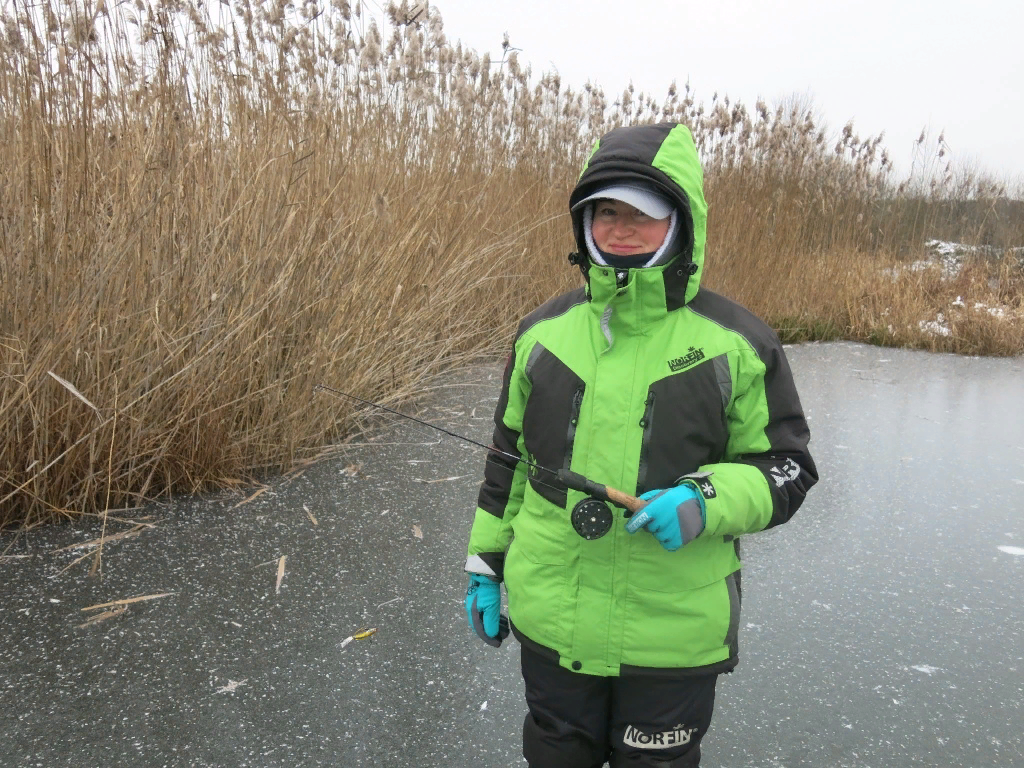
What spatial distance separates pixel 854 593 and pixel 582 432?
196 cm

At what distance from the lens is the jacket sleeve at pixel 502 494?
5.81ft

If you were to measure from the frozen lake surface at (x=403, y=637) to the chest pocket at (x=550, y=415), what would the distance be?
2.81ft

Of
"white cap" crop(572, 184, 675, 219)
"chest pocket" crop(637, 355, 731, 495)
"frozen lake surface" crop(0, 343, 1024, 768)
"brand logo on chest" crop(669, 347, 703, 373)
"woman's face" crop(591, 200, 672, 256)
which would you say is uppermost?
"white cap" crop(572, 184, 675, 219)

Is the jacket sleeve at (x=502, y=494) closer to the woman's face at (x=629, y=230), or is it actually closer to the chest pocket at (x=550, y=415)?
the chest pocket at (x=550, y=415)

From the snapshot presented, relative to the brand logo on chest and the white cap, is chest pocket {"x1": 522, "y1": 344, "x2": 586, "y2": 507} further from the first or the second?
the white cap

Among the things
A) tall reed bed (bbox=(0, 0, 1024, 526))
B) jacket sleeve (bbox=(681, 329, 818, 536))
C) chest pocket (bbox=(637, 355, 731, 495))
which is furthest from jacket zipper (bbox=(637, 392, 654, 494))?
tall reed bed (bbox=(0, 0, 1024, 526))

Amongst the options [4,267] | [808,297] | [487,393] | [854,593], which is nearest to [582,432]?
[854,593]

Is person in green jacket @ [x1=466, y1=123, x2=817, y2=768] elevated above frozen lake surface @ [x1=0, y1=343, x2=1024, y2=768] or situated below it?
above

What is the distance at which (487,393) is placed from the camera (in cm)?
560

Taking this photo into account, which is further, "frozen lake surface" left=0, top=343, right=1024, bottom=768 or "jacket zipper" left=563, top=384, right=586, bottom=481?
"frozen lake surface" left=0, top=343, right=1024, bottom=768

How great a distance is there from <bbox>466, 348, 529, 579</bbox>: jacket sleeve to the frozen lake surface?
2.05ft

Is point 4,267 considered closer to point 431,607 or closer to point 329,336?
point 329,336

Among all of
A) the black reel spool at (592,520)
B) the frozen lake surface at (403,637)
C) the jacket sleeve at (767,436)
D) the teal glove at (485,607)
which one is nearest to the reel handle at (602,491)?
the black reel spool at (592,520)

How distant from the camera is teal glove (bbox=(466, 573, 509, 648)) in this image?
179 cm
